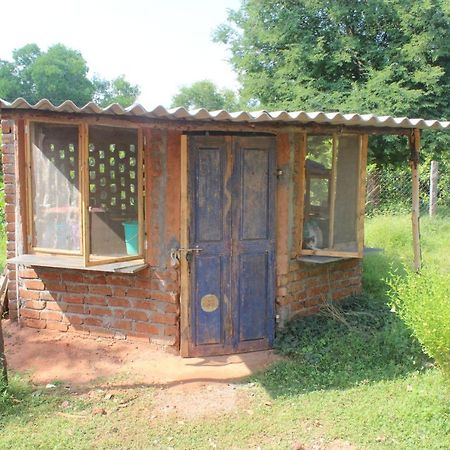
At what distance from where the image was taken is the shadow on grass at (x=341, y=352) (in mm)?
4637

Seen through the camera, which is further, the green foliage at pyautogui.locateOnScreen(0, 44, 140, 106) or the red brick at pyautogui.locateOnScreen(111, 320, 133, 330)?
the green foliage at pyautogui.locateOnScreen(0, 44, 140, 106)

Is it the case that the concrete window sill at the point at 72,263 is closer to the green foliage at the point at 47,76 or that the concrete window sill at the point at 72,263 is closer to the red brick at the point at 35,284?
the red brick at the point at 35,284

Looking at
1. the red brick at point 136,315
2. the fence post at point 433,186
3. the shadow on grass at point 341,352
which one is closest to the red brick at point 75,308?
A: the red brick at point 136,315

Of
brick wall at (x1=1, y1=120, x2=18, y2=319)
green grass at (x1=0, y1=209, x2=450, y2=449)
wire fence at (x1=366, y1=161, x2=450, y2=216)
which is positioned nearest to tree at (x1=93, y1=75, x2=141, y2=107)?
wire fence at (x1=366, y1=161, x2=450, y2=216)

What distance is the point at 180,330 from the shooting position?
17.3 ft

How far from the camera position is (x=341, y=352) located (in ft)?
16.7

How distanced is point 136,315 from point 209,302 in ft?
2.86

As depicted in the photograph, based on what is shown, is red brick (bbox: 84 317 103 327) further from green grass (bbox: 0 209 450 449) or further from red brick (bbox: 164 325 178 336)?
green grass (bbox: 0 209 450 449)

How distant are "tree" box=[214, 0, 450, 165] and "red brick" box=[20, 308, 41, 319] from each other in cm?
1053

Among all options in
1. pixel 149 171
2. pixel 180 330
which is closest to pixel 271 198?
pixel 149 171

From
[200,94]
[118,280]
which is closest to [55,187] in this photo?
[118,280]

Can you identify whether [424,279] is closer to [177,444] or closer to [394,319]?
[394,319]

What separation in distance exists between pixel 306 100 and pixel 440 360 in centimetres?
1182

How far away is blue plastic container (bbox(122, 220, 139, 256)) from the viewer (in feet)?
17.7
